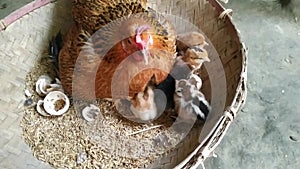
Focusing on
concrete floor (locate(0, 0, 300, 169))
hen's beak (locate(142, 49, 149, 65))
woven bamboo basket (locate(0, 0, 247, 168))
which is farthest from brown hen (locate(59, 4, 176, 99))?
concrete floor (locate(0, 0, 300, 169))

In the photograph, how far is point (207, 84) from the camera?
1.43m

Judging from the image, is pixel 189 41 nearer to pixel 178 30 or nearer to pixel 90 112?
pixel 178 30

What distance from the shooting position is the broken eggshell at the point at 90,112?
141 cm

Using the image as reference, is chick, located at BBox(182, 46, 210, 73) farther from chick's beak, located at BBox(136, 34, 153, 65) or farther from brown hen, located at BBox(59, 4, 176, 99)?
chick's beak, located at BBox(136, 34, 153, 65)

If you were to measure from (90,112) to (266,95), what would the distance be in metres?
0.60

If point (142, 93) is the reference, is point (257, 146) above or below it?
below

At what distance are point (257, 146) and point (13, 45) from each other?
2.56 feet

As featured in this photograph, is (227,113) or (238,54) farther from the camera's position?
(238,54)

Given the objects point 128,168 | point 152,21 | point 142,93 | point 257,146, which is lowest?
point 257,146

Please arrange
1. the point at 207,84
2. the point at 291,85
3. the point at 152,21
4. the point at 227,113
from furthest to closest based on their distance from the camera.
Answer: the point at 291,85
the point at 207,84
the point at 152,21
the point at 227,113

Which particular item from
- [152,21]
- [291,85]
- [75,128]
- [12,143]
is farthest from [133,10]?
[291,85]

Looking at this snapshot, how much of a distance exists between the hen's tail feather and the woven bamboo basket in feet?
0.06

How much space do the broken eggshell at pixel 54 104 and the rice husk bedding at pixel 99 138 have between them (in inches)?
0.6

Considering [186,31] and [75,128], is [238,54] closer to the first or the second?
[186,31]
